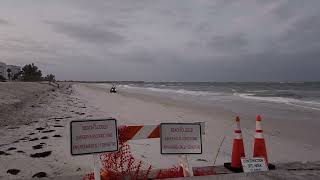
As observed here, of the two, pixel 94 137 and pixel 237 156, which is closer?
pixel 94 137

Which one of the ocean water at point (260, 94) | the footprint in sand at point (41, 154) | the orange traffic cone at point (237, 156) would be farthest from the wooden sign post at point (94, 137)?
the ocean water at point (260, 94)

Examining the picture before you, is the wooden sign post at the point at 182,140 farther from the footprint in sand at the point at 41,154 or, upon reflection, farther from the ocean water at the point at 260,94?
the ocean water at the point at 260,94

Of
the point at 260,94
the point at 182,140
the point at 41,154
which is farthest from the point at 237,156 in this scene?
the point at 260,94

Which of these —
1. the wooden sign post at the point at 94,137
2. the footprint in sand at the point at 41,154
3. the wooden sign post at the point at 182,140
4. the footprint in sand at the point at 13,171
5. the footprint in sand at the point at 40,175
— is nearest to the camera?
the wooden sign post at the point at 94,137

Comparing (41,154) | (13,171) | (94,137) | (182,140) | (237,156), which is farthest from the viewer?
(41,154)

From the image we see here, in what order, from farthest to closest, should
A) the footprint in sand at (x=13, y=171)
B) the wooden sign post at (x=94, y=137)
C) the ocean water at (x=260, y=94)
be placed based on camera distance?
the ocean water at (x=260, y=94) < the footprint in sand at (x=13, y=171) < the wooden sign post at (x=94, y=137)

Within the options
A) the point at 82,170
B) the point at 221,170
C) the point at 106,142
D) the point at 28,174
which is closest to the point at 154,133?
the point at 106,142

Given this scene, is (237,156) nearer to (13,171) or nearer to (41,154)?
(13,171)

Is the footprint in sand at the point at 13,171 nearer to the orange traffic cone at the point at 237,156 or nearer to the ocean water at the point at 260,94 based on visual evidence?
the orange traffic cone at the point at 237,156

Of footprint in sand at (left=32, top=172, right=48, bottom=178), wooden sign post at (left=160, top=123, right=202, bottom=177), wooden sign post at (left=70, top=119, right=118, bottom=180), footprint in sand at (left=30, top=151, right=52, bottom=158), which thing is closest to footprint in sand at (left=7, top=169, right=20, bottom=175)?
footprint in sand at (left=32, top=172, right=48, bottom=178)

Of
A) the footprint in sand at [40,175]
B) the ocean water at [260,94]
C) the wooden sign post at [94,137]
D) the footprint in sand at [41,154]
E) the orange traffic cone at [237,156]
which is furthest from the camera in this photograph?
the ocean water at [260,94]

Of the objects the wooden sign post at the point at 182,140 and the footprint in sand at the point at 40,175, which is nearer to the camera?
the wooden sign post at the point at 182,140

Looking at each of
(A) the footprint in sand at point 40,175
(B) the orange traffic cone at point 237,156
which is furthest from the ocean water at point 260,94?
(A) the footprint in sand at point 40,175

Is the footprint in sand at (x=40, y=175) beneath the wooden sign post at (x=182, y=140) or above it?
beneath
